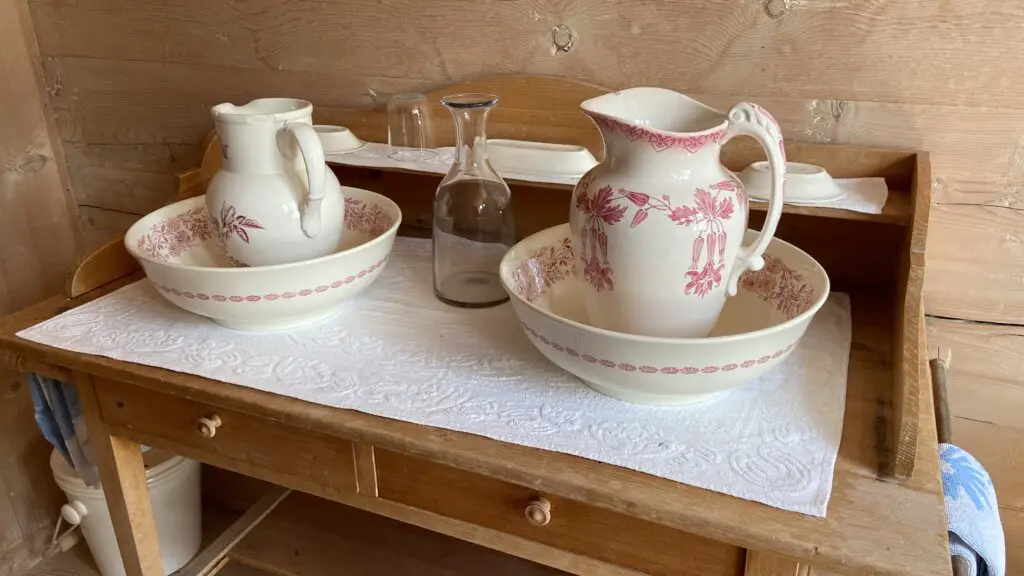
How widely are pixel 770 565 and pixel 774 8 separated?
619 mm

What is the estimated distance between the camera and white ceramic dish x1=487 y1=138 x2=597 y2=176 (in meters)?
0.95

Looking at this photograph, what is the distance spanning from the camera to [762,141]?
654mm

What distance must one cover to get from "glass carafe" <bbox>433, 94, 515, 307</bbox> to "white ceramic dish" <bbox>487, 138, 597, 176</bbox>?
0.07 metres

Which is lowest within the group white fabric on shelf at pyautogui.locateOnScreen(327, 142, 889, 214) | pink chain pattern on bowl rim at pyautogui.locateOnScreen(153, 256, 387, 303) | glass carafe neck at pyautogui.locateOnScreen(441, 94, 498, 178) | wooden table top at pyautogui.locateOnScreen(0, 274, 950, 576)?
wooden table top at pyautogui.locateOnScreen(0, 274, 950, 576)

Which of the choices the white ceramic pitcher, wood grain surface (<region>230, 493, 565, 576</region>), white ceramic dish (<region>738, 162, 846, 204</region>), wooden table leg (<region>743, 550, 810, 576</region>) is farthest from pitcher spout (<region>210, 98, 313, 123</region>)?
wood grain surface (<region>230, 493, 565, 576</region>)

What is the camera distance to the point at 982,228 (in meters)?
0.91

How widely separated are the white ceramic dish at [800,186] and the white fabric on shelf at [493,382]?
0.42 ft

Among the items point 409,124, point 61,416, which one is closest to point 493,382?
point 409,124

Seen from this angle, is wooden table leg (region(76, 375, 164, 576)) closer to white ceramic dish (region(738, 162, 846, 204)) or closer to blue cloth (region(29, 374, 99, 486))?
blue cloth (region(29, 374, 99, 486))

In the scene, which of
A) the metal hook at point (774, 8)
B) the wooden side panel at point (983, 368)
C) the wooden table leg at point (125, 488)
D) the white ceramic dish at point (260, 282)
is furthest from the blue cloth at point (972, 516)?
the wooden table leg at point (125, 488)

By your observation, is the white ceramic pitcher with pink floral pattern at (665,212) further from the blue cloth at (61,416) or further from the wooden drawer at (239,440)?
the blue cloth at (61,416)

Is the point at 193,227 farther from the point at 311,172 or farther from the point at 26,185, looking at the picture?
the point at 26,185

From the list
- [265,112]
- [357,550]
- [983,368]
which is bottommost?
[357,550]

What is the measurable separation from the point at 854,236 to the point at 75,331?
89cm
